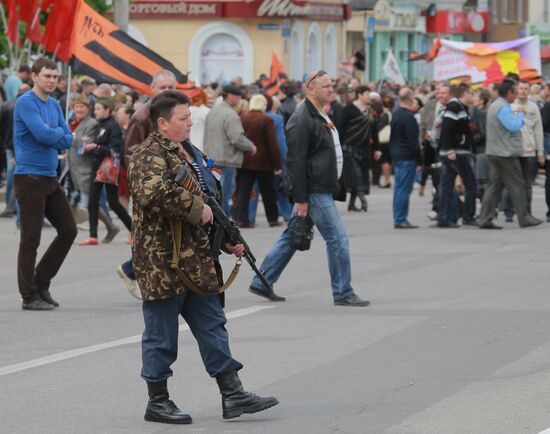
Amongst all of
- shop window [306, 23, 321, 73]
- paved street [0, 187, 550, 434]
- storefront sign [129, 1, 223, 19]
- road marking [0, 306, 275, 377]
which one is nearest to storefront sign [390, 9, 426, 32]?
shop window [306, 23, 321, 73]

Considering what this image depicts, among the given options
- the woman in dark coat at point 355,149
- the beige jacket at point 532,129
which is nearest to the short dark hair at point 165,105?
the beige jacket at point 532,129

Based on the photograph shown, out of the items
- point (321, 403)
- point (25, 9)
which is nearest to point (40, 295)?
point (321, 403)

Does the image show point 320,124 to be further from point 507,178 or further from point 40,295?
point 507,178

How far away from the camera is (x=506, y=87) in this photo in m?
19.1

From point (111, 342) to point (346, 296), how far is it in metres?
2.34

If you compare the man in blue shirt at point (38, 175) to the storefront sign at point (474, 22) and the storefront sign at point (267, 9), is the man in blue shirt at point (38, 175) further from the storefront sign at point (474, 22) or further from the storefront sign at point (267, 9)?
the storefront sign at point (474, 22)

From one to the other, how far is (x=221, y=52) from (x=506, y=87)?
3825 cm

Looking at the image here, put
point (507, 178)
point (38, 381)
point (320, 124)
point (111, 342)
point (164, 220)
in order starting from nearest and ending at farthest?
point (164, 220)
point (38, 381)
point (111, 342)
point (320, 124)
point (507, 178)

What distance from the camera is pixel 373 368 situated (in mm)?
9148

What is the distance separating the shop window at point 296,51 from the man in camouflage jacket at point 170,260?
5126cm

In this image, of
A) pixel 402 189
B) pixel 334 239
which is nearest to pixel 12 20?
pixel 402 189

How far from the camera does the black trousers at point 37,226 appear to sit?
11.6 m

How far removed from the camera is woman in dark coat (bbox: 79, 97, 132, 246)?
55.8 ft

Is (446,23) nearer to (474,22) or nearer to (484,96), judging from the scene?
(474,22)
